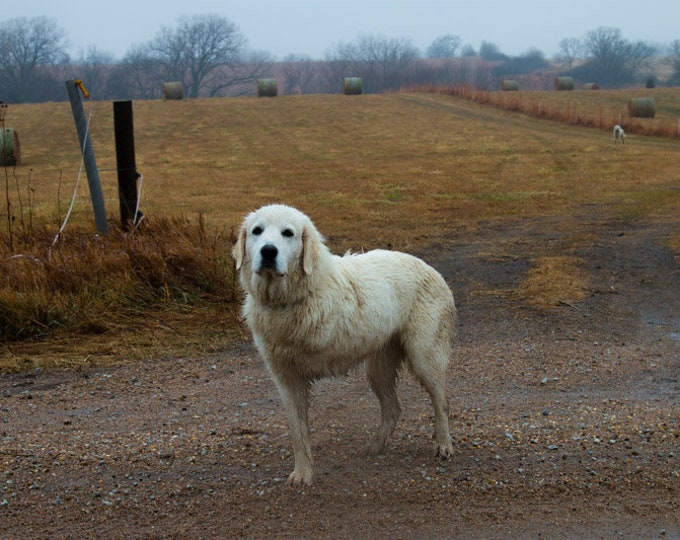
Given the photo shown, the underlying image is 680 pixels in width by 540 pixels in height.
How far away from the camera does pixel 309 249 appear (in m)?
5.08

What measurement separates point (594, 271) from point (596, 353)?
3562 millimetres

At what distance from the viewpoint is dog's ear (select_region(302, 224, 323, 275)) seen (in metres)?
5.06

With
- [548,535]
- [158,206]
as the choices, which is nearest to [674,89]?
[158,206]

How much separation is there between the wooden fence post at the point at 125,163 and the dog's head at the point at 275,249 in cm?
589

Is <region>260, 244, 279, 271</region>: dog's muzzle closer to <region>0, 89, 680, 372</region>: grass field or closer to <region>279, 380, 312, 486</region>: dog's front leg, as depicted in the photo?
<region>279, 380, 312, 486</region>: dog's front leg

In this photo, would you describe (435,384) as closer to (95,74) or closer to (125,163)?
(125,163)

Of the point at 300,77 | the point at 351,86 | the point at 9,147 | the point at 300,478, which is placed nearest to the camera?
the point at 300,478

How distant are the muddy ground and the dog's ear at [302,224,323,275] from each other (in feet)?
4.45

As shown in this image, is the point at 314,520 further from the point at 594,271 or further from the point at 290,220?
the point at 594,271

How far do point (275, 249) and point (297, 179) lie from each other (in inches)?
724

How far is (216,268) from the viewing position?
374 inches

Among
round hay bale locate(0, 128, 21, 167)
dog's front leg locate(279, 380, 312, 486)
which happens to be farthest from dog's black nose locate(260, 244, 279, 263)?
round hay bale locate(0, 128, 21, 167)

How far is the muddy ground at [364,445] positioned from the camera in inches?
184

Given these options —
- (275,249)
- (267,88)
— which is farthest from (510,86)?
(275,249)
